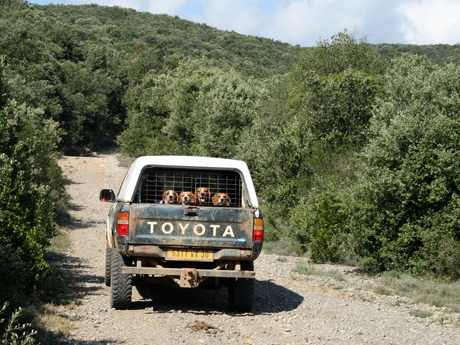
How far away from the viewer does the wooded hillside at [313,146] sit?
12.9 metres

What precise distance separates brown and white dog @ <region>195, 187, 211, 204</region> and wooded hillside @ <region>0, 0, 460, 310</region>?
2.57 metres

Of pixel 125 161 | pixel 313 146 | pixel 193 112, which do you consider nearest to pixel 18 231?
pixel 313 146

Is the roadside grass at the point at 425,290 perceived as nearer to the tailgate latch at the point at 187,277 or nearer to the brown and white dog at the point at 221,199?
the brown and white dog at the point at 221,199

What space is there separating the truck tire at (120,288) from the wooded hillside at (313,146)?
3.93 ft

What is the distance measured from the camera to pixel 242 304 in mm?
8547

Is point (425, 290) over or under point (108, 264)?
under

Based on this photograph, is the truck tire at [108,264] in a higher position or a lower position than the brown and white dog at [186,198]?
lower

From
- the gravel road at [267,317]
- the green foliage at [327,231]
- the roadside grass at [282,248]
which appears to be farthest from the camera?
the roadside grass at [282,248]

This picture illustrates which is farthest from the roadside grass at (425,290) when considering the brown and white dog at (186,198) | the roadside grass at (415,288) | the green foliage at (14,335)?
the green foliage at (14,335)

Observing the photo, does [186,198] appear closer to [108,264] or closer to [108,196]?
[108,196]

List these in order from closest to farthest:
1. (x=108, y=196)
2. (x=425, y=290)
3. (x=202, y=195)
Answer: (x=202, y=195) → (x=108, y=196) → (x=425, y=290)

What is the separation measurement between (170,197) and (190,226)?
37.0 inches

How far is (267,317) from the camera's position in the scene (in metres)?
8.52

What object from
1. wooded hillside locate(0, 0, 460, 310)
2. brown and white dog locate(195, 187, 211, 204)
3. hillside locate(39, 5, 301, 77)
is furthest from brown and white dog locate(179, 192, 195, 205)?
hillside locate(39, 5, 301, 77)
